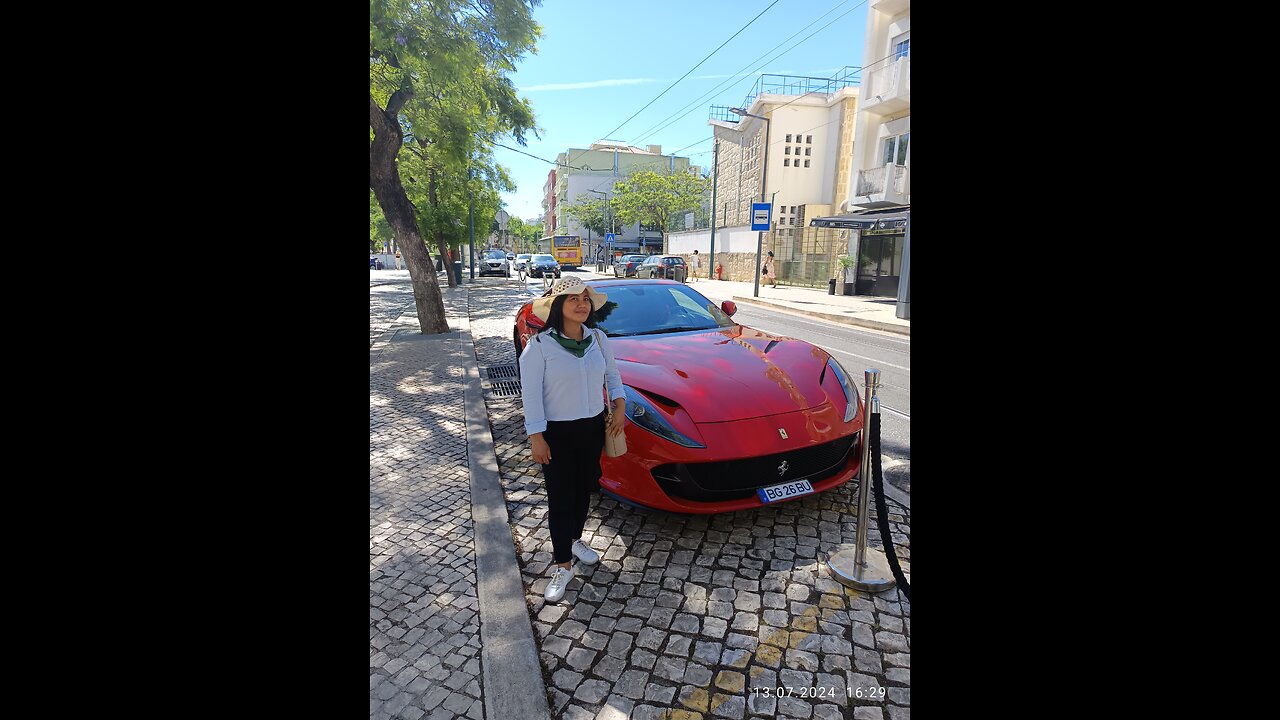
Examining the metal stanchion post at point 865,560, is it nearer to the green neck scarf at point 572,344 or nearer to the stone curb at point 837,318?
the green neck scarf at point 572,344

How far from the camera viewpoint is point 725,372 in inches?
139

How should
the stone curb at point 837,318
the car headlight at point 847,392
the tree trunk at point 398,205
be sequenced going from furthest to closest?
the stone curb at point 837,318 → the tree trunk at point 398,205 → the car headlight at point 847,392

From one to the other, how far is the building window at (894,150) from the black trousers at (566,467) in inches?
837

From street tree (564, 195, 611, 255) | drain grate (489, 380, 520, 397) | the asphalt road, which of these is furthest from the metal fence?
street tree (564, 195, 611, 255)

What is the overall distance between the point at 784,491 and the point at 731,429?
488 mm

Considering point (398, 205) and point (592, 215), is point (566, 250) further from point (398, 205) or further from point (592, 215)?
point (398, 205)

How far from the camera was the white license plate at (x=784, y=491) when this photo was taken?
10.1 feet

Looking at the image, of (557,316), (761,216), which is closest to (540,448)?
(557,316)

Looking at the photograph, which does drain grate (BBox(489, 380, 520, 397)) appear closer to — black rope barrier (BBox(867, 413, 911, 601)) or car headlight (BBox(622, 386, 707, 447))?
car headlight (BBox(622, 386, 707, 447))

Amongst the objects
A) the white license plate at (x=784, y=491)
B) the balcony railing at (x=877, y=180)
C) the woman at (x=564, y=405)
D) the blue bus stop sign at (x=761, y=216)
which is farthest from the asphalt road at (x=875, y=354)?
the balcony railing at (x=877, y=180)

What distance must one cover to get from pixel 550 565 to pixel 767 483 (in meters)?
1.30

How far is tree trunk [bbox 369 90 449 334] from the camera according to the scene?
31.6 ft
